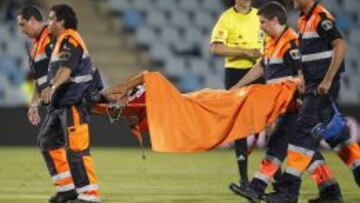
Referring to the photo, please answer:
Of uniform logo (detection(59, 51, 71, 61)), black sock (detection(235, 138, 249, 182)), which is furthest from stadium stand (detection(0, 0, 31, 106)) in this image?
uniform logo (detection(59, 51, 71, 61))

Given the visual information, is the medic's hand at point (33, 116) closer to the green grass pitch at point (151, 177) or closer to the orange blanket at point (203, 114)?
the green grass pitch at point (151, 177)

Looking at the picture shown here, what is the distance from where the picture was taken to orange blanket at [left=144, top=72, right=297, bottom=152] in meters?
9.05

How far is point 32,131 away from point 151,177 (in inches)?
282

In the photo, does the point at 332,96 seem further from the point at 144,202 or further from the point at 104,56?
Answer: the point at 104,56

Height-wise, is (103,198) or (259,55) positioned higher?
(259,55)

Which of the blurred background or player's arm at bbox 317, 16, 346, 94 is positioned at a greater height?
player's arm at bbox 317, 16, 346, 94

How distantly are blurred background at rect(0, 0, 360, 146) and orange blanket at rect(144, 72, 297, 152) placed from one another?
1303cm

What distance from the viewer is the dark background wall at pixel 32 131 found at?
1948 centimetres

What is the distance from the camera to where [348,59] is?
24.7 metres

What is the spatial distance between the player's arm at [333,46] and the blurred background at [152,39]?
13518 mm

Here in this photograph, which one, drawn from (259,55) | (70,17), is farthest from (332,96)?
(70,17)

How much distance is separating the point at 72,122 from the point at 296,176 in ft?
7.01

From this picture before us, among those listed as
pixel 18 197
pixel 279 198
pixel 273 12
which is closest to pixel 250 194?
pixel 279 198

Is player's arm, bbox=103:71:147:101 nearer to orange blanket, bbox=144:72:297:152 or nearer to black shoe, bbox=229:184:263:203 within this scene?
orange blanket, bbox=144:72:297:152
